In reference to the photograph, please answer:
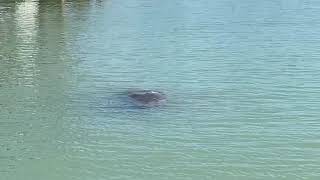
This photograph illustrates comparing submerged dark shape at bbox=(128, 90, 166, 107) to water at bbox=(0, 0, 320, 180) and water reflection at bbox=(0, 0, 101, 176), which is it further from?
water reflection at bbox=(0, 0, 101, 176)

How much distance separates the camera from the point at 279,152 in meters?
13.5

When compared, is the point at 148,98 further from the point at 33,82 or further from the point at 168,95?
the point at 33,82

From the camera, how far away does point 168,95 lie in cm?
1762

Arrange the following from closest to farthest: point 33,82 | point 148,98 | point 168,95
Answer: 1. point 148,98
2. point 168,95
3. point 33,82

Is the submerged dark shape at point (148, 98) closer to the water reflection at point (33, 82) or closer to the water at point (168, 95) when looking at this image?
the water at point (168, 95)

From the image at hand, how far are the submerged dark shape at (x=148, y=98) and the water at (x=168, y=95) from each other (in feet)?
0.91

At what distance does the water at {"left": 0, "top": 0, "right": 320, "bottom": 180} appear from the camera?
42.7 feet

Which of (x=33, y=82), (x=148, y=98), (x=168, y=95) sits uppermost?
(x=148, y=98)

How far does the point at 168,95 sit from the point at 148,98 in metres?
1.10

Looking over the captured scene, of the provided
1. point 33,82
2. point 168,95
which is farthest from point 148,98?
point 33,82

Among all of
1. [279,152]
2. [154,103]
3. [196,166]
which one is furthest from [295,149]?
[154,103]

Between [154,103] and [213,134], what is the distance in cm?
241

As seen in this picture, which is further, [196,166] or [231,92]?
[231,92]

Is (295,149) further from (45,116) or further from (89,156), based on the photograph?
(45,116)
